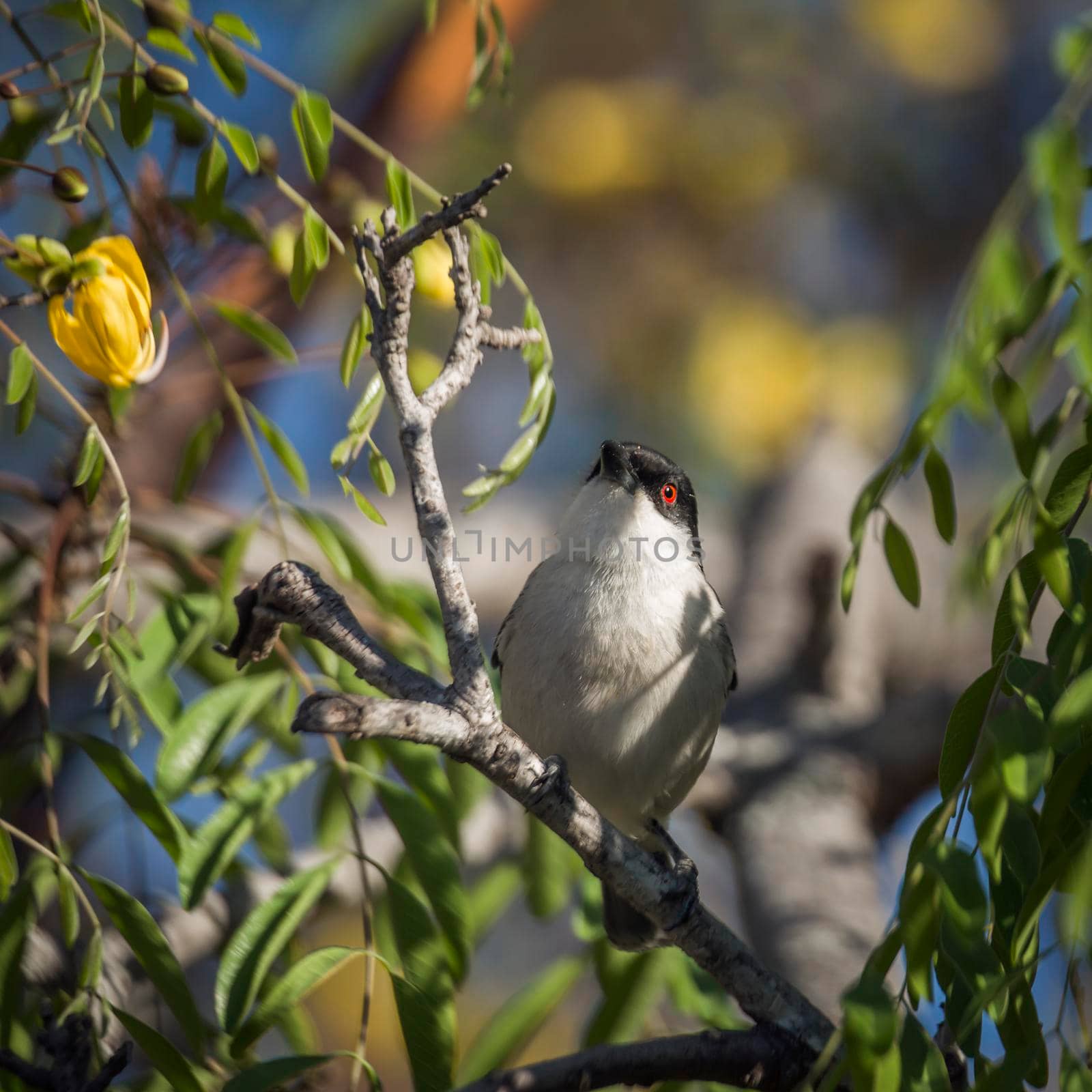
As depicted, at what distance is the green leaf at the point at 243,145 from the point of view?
227cm

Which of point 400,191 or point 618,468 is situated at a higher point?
point 400,191

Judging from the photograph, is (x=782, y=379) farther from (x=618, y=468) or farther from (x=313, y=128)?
(x=313, y=128)

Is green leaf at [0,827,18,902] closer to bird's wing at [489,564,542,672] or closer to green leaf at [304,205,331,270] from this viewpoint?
green leaf at [304,205,331,270]

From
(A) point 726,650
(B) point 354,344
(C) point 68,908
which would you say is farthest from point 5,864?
(A) point 726,650

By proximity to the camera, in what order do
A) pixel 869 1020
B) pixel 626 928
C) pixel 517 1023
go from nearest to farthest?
pixel 869 1020 → pixel 517 1023 → pixel 626 928

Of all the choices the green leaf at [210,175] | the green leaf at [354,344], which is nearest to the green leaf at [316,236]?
the green leaf at [354,344]

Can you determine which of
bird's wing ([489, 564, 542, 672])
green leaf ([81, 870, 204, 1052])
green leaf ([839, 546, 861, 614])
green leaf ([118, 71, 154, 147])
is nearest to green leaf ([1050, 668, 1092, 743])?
green leaf ([839, 546, 861, 614])

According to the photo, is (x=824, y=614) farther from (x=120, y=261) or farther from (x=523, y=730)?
(x=120, y=261)

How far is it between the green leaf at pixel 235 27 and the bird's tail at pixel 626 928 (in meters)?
2.30

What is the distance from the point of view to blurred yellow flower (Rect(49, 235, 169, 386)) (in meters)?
2.23

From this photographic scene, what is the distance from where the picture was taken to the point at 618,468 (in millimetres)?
3859

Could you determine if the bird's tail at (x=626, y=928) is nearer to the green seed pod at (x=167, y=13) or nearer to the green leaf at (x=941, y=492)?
the green leaf at (x=941, y=492)

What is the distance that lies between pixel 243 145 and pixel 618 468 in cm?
185

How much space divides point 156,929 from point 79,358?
1.16m
